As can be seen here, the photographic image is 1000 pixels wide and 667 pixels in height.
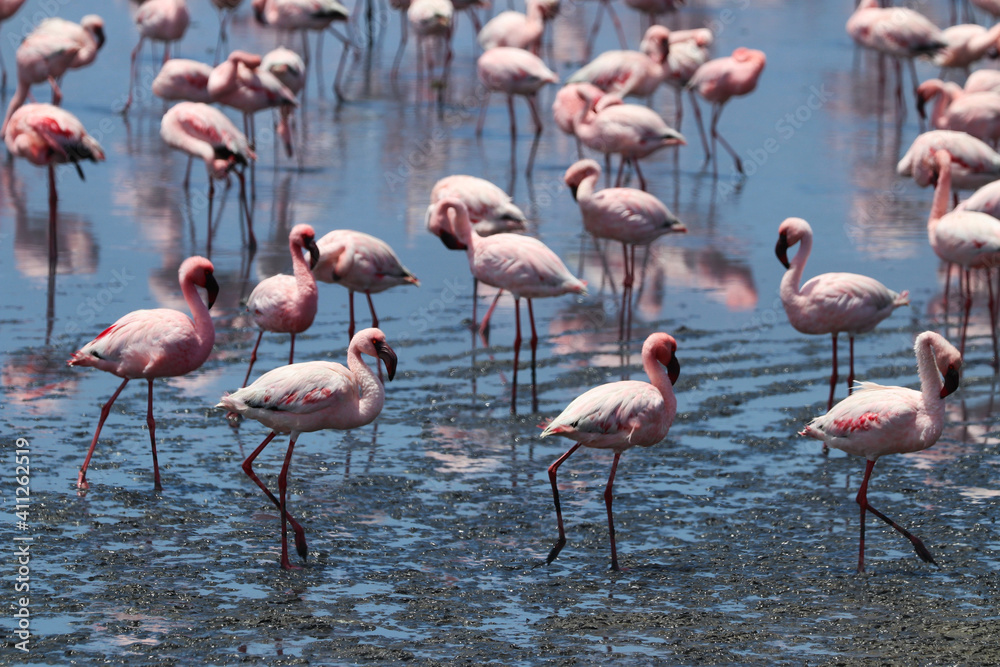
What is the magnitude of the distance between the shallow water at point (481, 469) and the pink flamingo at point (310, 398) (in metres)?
0.43

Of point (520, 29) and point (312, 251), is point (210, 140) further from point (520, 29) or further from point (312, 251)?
point (520, 29)

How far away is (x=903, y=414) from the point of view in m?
5.78

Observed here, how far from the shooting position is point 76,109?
15.7m

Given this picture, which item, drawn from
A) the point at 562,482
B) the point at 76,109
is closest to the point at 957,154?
the point at 562,482

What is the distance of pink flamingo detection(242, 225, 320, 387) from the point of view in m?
7.34

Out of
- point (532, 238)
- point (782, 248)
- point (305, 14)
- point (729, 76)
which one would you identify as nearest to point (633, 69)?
point (729, 76)

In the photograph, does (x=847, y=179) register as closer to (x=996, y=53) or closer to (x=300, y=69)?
(x=996, y=53)

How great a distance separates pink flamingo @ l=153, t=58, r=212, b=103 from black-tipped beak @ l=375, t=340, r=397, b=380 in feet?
25.3

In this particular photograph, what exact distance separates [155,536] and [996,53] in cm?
1215

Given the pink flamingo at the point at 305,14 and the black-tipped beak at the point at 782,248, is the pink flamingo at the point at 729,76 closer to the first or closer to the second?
the pink flamingo at the point at 305,14

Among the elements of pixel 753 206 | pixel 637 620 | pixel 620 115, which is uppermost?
pixel 620 115

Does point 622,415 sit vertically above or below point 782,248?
below

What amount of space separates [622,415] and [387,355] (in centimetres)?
99

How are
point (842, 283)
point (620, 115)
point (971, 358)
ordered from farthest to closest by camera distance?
point (620, 115) < point (971, 358) < point (842, 283)
